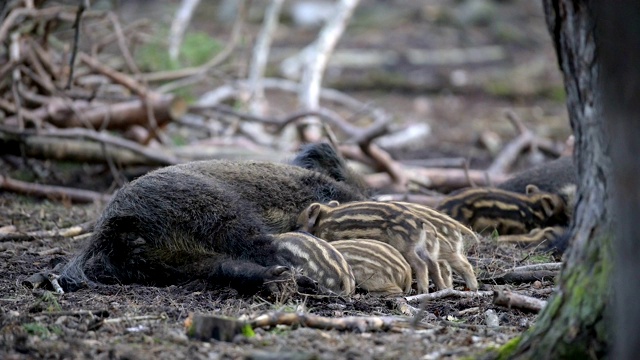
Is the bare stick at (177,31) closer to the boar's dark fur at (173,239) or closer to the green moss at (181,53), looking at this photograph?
the green moss at (181,53)

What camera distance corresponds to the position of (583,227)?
300 centimetres

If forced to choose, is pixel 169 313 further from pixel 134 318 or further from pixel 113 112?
pixel 113 112

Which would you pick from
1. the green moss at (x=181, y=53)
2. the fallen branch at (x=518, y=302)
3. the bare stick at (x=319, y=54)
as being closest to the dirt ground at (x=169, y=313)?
the fallen branch at (x=518, y=302)

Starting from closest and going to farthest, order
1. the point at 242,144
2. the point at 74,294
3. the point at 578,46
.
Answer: the point at 578,46 → the point at 74,294 → the point at 242,144

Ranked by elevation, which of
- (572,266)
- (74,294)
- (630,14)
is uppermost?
(630,14)

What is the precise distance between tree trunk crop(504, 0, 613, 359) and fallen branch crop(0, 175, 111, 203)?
560cm

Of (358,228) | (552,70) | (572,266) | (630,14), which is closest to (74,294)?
(358,228)

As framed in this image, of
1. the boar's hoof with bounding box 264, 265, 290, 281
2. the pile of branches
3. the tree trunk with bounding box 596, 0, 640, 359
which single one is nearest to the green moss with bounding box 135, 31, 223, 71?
the pile of branches

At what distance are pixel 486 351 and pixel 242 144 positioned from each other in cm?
712

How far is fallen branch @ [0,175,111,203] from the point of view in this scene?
7690 millimetres

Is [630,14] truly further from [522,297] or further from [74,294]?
[74,294]

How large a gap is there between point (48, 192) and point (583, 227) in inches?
233

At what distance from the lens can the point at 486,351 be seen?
124 inches

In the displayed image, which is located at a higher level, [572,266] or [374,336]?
[572,266]
